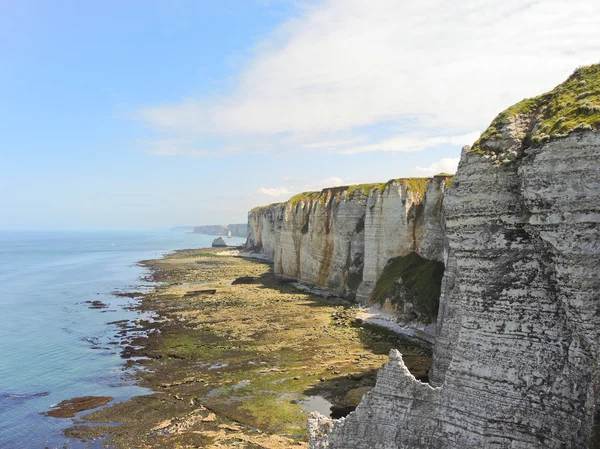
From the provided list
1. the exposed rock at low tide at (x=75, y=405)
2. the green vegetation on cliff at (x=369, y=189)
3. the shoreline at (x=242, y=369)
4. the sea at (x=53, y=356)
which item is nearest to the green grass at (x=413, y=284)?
the shoreline at (x=242, y=369)

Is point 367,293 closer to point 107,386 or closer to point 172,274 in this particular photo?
point 107,386

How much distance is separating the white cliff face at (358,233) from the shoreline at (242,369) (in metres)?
6.74

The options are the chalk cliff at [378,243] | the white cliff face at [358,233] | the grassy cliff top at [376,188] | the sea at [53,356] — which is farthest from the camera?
the grassy cliff top at [376,188]

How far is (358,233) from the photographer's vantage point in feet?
196

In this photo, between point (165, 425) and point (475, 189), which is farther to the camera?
point (165, 425)

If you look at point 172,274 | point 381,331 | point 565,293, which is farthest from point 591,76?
point 172,274

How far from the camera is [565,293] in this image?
11180 millimetres


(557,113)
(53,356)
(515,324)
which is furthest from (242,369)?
(557,113)

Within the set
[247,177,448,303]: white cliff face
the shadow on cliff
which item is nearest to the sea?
the shadow on cliff

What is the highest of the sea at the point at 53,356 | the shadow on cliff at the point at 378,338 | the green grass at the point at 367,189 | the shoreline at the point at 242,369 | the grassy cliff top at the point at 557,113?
the green grass at the point at 367,189

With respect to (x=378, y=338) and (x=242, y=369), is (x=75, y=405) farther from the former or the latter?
(x=378, y=338)

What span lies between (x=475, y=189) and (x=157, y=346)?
32720 mm

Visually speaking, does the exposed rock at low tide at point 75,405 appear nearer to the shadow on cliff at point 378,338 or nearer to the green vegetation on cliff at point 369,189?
the shadow on cliff at point 378,338

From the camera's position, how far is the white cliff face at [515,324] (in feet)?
35.7
